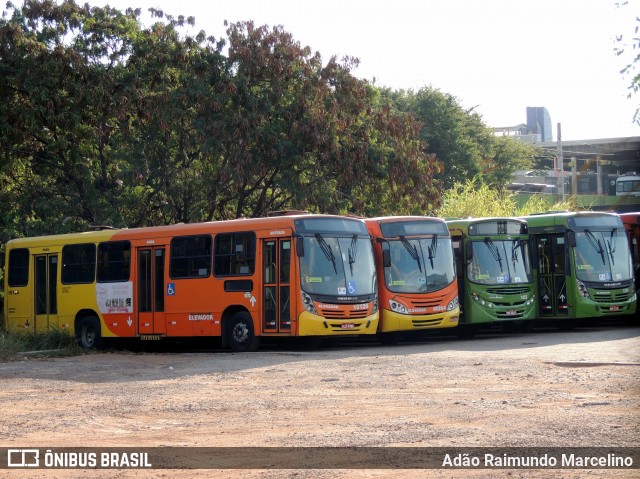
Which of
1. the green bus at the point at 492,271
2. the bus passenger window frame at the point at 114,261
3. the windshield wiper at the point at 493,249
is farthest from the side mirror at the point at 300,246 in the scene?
the windshield wiper at the point at 493,249

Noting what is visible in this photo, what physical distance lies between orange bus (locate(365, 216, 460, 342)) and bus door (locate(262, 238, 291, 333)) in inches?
103

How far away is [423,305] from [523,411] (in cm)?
1184

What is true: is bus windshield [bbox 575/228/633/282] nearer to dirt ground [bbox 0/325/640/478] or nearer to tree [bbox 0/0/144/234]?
dirt ground [bbox 0/325/640/478]

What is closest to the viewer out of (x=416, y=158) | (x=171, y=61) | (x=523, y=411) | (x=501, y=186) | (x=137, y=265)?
(x=523, y=411)

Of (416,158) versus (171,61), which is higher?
(171,61)

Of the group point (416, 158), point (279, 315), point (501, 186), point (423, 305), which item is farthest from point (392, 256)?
point (501, 186)

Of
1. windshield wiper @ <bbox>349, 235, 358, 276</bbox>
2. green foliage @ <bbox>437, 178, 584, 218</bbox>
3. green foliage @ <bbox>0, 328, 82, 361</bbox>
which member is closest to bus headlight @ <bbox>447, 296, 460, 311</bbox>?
windshield wiper @ <bbox>349, 235, 358, 276</bbox>

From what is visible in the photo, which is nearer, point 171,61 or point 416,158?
point 171,61

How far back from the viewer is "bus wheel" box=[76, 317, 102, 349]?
26125mm

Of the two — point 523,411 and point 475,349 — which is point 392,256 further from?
point 523,411

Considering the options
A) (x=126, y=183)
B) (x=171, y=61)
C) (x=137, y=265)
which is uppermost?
(x=171, y=61)

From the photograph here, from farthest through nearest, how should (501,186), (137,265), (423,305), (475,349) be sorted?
(501,186)
(137,265)
(423,305)
(475,349)

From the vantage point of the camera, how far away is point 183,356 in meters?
21.9

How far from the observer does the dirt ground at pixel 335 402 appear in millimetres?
10172
